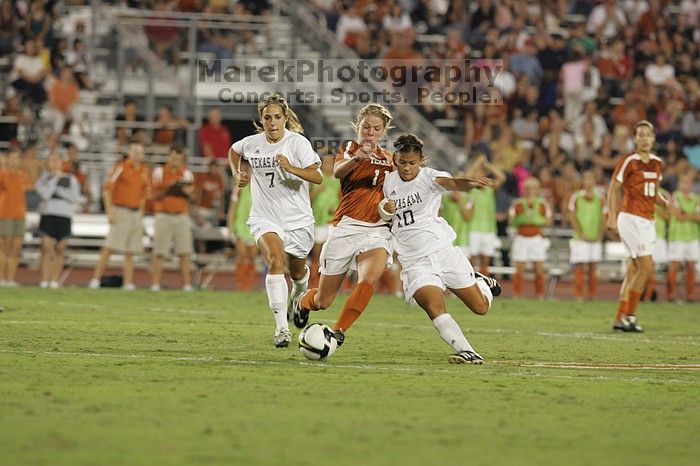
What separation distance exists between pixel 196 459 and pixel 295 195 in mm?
6407

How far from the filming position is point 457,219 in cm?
2288

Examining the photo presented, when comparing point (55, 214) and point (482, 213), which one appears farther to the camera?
point (482, 213)

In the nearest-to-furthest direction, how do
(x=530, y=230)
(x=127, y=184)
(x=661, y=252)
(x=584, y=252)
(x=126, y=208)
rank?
(x=127, y=184) < (x=126, y=208) < (x=584, y=252) < (x=530, y=230) < (x=661, y=252)

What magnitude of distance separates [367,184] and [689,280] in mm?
13366

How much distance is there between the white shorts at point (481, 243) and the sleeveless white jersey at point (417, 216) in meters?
11.8

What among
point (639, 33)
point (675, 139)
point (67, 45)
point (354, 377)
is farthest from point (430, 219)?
point (639, 33)

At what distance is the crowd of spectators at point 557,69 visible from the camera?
92.7 feet

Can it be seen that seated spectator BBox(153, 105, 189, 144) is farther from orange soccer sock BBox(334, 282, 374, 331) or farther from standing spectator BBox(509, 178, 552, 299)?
orange soccer sock BBox(334, 282, 374, 331)

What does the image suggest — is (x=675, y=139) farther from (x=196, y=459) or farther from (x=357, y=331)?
(x=196, y=459)

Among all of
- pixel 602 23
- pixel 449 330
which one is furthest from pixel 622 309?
pixel 602 23

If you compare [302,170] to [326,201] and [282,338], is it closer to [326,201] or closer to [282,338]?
[282,338]

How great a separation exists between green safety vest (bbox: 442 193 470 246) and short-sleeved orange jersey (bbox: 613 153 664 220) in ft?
22.7

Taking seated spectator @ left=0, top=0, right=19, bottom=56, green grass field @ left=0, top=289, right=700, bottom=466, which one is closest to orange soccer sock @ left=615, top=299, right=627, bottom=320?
green grass field @ left=0, top=289, right=700, bottom=466

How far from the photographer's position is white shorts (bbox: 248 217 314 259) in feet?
40.9
